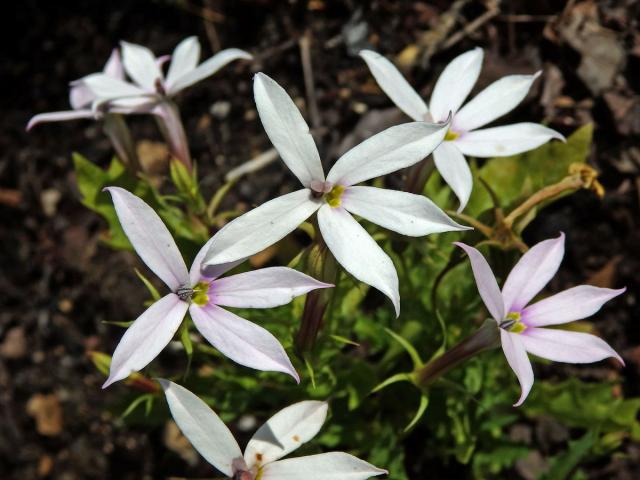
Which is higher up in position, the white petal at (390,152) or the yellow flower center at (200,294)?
the white petal at (390,152)

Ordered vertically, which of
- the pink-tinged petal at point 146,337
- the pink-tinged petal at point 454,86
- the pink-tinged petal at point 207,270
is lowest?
the pink-tinged petal at point 146,337

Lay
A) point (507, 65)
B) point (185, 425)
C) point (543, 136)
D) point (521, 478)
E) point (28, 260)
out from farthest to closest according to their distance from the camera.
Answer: point (28, 260), point (507, 65), point (521, 478), point (543, 136), point (185, 425)

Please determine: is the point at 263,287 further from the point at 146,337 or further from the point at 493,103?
the point at 493,103

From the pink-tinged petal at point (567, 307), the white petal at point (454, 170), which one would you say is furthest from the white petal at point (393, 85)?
the pink-tinged petal at point (567, 307)

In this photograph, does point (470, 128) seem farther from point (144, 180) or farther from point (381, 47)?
point (381, 47)

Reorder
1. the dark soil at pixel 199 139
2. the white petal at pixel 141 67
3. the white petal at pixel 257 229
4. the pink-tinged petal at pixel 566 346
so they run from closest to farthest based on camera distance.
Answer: the white petal at pixel 257 229
the pink-tinged petal at pixel 566 346
the white petal at pixel 141 67
the dark soil at pixel 199 139

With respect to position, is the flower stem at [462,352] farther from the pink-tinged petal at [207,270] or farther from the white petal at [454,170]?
the pink-tinged petal at [207,270]

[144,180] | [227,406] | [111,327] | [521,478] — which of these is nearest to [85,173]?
[144,180]
